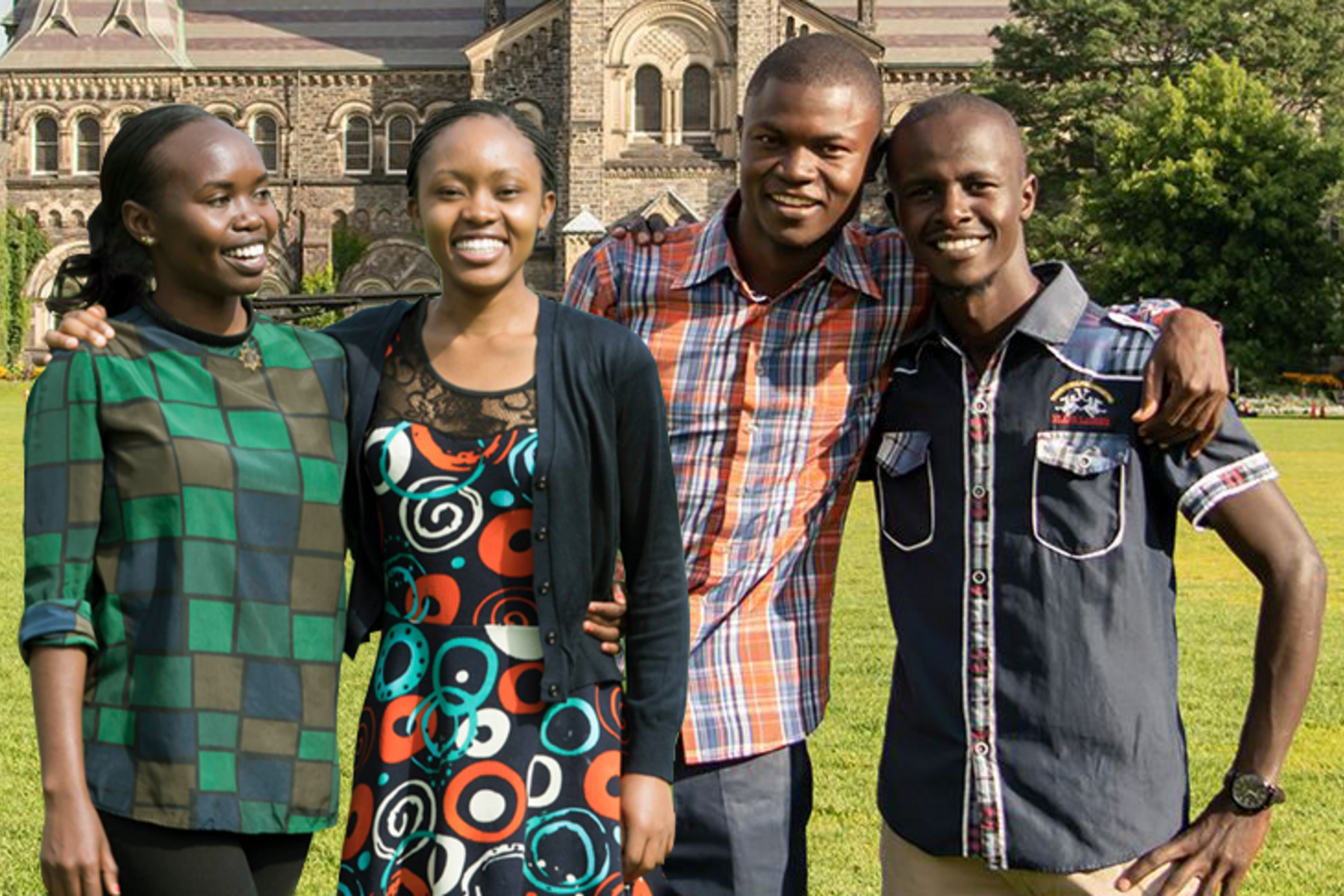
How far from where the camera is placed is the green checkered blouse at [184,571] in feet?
8.64

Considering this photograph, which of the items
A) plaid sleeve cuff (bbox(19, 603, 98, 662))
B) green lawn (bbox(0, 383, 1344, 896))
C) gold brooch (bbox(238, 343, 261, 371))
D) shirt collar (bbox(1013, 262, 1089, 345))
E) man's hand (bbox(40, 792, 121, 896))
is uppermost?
shirt collar (bbox(1013, 262, 1089, 345))

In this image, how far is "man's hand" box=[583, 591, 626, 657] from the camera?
2.88m

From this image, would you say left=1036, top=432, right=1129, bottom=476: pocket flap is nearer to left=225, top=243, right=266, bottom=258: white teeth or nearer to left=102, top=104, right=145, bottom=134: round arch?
left=225, top=243, right=266, bottom=258: white teeth

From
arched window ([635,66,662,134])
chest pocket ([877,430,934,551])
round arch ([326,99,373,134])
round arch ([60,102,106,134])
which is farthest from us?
round arch ([60,102,106,134])

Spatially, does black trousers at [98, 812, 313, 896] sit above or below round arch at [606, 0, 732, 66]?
below

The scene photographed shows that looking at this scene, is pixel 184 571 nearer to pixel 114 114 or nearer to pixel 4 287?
pixel 4 287

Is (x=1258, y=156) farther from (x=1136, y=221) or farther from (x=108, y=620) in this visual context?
(x=108, y=620)

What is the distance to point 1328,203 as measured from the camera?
36.3m

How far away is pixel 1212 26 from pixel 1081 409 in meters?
41.4

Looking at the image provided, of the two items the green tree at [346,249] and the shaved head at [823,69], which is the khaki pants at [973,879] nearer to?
the shaved head at [823,69]

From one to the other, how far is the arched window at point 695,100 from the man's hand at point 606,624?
38.3m

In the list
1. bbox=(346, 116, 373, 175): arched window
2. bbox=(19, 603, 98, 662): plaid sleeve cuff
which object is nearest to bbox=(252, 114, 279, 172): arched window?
bbox=(346, 116, 373, 175): arched window

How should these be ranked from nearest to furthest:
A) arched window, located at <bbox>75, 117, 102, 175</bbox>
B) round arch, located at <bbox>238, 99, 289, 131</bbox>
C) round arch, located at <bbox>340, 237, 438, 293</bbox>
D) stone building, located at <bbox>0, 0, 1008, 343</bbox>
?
stone building, located at <bbox>0, 0, 1008, 343</bbox>
round arch, located at <bbox>340, 237, 438, 293</bbox>
round arch, located at <bbox>238, 99, 289, 131</bbox>
arched window, located at <bbox>75, 117, 102, 175</bbox>

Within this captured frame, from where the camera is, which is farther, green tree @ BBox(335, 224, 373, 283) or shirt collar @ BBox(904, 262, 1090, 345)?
green tree @ BBox(335, 224, 373, 283)
